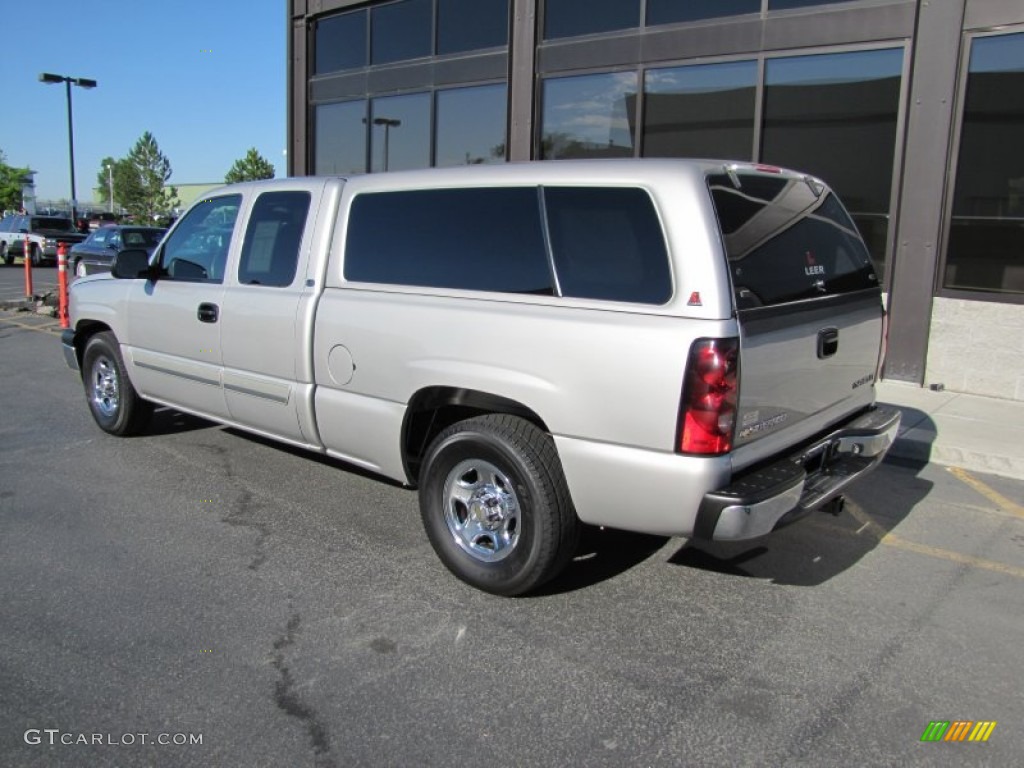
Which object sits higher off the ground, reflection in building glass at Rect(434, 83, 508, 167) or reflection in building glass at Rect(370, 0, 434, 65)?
reflection in building glass at Rect(370, 0, 434, 65)

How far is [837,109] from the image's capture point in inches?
362

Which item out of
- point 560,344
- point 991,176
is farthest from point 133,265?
point 991,176

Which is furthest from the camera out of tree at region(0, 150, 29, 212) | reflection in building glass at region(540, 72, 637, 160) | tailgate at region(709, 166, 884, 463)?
tree at region(0, 150, 29, 212)

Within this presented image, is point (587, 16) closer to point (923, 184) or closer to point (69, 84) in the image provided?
point (923, 184)

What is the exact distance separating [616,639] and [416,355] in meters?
1.58

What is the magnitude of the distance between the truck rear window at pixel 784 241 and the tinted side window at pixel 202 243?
322cm

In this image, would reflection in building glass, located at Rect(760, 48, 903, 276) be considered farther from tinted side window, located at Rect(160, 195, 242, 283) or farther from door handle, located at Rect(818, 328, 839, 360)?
tinted side window, located at Rect(160, 195, 242, 283)

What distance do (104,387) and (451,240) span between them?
3900 mm

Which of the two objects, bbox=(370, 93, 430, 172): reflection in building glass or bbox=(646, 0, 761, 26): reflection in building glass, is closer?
bbox=(646, 0, 761, 26): reflection in building glass

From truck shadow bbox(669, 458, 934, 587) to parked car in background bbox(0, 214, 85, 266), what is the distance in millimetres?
27590

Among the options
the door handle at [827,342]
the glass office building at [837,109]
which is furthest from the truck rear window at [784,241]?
the glass office building at [837,109]

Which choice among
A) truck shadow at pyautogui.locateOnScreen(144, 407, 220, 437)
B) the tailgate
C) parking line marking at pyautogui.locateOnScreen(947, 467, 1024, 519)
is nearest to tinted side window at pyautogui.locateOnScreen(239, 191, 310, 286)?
truck shadow at pyautogui.locateOnScreen(144, 407, 220, 437)

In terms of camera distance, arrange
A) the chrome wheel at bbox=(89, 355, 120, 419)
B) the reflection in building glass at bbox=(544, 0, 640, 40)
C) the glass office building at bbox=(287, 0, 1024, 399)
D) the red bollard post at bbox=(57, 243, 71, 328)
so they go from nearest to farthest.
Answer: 1. the chrome wheel at bbox=(89, 355, 120, 419)
2. the glass office building at bbox=(287, 0, 1024, 399)
3. the reflection in building glass at bbox=(544, 0, 640, 40)
4. the red bollard post at bbox=(57, 243, 71, 328)

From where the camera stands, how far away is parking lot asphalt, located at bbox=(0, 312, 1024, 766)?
2.72 meters
